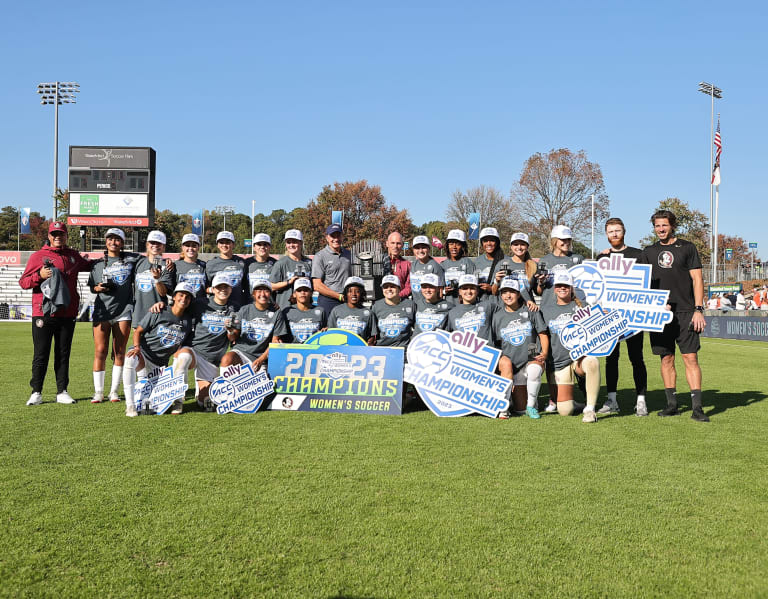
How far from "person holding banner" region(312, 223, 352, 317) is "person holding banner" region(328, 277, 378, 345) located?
0.56 meters

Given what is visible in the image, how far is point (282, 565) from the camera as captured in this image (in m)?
3.11

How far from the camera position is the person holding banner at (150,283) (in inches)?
295

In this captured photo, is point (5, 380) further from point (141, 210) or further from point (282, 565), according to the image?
point (141, 210)

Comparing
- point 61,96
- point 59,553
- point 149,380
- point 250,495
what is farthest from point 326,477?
point 61,96

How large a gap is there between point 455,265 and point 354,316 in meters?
1.45

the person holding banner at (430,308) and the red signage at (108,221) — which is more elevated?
the red signage at (108,221)

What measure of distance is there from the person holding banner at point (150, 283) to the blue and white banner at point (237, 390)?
4.17 feet

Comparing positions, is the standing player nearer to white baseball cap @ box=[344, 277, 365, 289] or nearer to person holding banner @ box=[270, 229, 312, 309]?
white baseball cap @ box=[344, 277, 365, 289]

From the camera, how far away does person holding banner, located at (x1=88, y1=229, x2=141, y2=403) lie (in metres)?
7.45

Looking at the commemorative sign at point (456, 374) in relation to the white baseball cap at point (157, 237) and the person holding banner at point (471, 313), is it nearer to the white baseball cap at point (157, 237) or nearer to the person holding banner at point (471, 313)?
the person holding banner at point (471, 313)

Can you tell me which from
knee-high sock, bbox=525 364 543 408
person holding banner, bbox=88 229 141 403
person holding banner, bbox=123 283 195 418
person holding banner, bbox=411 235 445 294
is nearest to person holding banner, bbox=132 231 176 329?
person holding banner, bbox=88 229 141 403

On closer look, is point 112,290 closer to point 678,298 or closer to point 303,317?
point 303,317

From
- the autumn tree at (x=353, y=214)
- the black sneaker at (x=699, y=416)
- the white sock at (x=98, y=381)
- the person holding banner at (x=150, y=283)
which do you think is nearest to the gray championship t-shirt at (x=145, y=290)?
the person holding banner at (x=150, y=283)

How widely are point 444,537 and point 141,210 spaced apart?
38182mm
